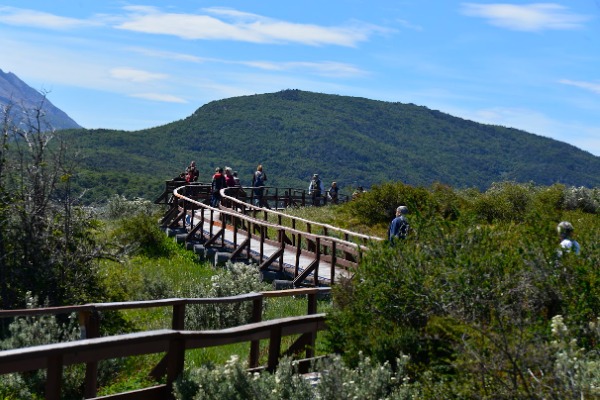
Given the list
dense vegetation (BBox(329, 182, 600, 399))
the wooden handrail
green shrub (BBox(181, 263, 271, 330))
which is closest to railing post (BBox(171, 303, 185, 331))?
the wooden handrail

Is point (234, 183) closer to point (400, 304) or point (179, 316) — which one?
point (179, 316)

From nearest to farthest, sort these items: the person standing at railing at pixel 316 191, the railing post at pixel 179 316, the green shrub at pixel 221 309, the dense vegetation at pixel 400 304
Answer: the dense vegetation at pixel 400 304, the railing post at pixel 179 316, the green shrub at pixel 221 309, the person standing at railing at pixel 316 191

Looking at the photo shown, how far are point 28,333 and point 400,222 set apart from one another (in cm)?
604

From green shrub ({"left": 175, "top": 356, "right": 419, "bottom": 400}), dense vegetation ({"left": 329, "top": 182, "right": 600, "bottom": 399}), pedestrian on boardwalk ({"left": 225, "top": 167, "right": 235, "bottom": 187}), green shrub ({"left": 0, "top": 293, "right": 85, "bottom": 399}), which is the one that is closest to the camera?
dense vegetation ({"left": 329, "top": 182, "right": 600, "bottom": 399})

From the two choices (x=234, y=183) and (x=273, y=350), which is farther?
(x=234, y=183)

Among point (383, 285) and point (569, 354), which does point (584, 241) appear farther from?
point (569, 354)

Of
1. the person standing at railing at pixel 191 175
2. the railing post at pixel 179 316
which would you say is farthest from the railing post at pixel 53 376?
the person standing at railing at pixel 191 175

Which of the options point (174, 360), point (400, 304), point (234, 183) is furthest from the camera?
point (234, 183)

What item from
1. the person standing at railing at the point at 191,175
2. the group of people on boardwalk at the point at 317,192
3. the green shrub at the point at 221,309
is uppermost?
the person standing at railing at the point at 191,175

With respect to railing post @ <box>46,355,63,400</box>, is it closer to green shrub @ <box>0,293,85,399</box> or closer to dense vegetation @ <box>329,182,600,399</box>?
dense vegetation @ <box>329,182,600,399</box>

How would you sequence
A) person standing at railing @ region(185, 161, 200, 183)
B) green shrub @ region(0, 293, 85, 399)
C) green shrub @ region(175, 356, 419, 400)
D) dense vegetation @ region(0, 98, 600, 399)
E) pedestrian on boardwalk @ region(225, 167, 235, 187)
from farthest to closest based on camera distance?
person standing at railing @ region(185, 161, 200, 183) < pedestrian on boardwalk @ region(225, 167, 235, 187) < green shrub @ region(0, 293, 85, 399) < green shrub @ region(175, 356, 419, 400) < dense vegetation @ region(0, 98, 600, 399)

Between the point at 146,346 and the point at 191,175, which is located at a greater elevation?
the point at 191,175

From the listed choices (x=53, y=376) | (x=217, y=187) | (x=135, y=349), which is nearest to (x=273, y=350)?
(x=135, y=349)

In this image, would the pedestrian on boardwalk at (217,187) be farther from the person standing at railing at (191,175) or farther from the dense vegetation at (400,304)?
the dense vegetation at (400,304)
